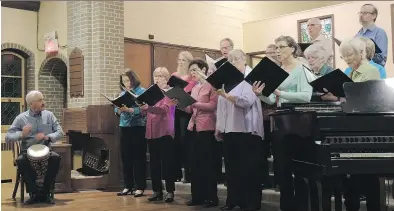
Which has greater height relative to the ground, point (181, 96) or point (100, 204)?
point (181, 96)

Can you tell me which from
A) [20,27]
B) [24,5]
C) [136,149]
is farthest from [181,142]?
[24,5]

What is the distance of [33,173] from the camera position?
535cm

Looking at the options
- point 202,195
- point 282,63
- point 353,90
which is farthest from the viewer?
point 202,195

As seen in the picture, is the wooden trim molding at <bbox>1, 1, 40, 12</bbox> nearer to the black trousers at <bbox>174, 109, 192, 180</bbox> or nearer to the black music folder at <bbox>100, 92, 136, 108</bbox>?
the black music folder at <bbox>100, 92, 136, 108</bbox>

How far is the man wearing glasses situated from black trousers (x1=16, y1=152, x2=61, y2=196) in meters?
3.45

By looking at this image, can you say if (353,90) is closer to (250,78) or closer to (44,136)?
(250,78)

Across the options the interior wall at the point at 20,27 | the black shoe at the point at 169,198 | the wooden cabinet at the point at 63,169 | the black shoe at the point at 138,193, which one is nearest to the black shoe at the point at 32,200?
the wooden cabinet at the point at 63,169

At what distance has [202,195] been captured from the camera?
186 inches

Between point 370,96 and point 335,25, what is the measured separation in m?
6.03

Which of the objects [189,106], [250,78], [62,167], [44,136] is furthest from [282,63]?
[62,167]

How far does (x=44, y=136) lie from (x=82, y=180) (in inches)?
56.2

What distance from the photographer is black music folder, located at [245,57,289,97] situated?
140 inches

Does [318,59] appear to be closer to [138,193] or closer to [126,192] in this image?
[138,193]

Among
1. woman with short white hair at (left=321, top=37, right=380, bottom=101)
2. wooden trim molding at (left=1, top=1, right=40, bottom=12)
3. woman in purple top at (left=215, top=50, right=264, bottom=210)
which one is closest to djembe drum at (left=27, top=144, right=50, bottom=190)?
woman in purple top at (left=215, top=50, right=264, bottom=210)
